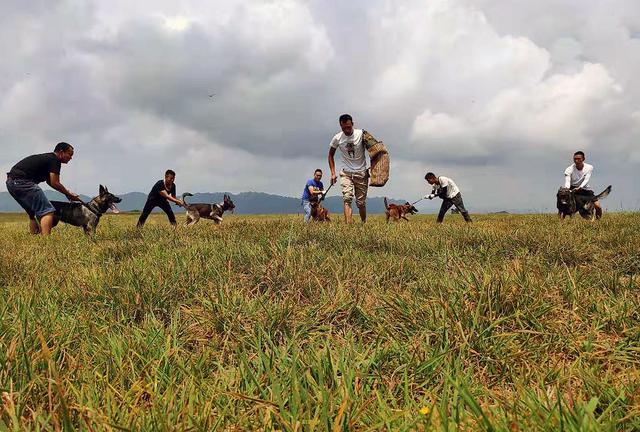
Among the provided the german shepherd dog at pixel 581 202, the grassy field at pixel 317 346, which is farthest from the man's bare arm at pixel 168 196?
the german shepherd dog at pixel 581 202

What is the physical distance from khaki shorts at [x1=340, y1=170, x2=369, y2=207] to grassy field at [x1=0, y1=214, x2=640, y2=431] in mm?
7616

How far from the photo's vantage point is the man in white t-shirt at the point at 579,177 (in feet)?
45.4

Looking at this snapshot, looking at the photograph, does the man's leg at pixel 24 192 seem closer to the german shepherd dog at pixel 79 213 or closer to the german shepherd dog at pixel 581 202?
the german shepherd dog at pixel 79 213

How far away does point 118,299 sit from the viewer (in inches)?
119

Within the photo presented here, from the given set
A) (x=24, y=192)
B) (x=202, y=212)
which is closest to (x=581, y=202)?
(x=202, y=212)

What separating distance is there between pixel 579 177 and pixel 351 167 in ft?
30.2

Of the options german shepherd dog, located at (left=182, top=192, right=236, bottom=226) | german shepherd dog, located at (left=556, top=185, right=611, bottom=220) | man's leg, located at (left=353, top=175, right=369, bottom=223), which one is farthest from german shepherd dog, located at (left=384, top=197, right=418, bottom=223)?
man's leg, located at (left=353, top=175, right=369, bottom=223)

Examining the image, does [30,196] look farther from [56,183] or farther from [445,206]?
[445,206]

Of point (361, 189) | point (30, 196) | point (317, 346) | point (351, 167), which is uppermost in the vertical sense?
point (351, 167)

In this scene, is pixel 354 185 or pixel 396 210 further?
pixel 396 210

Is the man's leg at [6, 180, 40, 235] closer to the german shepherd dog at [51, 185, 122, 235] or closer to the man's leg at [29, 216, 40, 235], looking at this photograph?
the man's leg at [29, 216, 40, 235]

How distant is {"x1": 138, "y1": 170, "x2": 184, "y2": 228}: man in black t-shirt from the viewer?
1378 centimetres

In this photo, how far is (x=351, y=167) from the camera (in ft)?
39.1

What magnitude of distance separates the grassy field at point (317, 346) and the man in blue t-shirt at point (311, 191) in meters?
12.3
